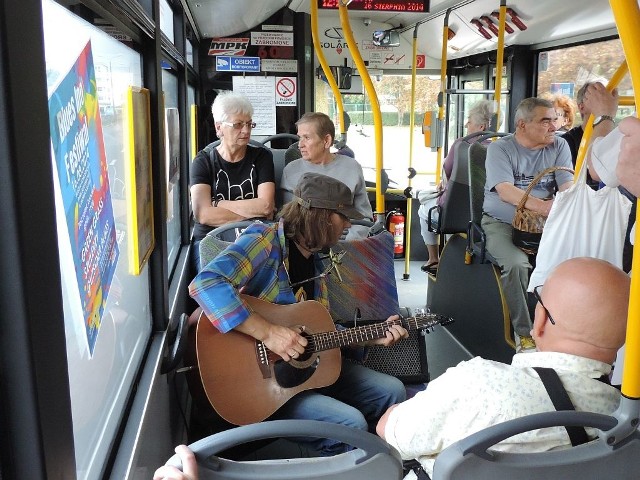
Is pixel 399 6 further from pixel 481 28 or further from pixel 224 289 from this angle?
pixel 224 289

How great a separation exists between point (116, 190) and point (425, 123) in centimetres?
563

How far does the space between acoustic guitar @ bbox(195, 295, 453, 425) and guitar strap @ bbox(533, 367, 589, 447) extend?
122 cm

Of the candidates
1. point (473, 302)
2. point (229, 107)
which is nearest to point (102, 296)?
point (229, 107)

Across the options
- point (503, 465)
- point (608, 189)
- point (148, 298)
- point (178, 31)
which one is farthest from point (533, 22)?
point (503, 465)

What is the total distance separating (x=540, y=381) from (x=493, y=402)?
0.13m

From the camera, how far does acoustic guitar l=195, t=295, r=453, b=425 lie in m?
2.44

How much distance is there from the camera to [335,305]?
3426mm

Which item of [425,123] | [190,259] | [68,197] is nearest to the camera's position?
[68,197]

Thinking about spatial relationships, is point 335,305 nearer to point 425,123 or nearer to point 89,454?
point 89,454

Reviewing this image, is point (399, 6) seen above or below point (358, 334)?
above

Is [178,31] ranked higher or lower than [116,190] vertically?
higher

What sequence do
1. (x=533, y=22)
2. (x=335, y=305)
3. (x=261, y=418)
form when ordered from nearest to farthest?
1. (x=261, y=418)
2. (x=335, y=305)
3. (x=533, y=22)

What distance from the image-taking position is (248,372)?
2490 mm

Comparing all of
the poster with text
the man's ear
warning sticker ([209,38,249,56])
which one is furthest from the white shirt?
warning sticker ([209,38,249,56])
